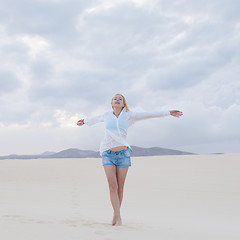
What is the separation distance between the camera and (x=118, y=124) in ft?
14.1

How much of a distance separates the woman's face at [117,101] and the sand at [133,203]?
1.66 m

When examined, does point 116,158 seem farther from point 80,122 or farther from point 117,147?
point 80,122

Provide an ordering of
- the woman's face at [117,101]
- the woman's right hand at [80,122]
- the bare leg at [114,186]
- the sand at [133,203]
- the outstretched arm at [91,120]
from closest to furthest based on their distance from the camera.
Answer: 1. the sand at [133,203]
2. the bare leg at [114,186]
3. the woman's face at [117,101]
4. the outstretched arm at [91,120]
5. the woman's right hand at [80,122]

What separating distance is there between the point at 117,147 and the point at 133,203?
141 inches

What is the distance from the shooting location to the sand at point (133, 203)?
12.4ft

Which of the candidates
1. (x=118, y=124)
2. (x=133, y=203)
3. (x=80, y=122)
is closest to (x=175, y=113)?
(x=118, y=124)

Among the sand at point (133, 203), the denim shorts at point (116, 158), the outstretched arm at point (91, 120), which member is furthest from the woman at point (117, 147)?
the sand at point (133, 203)

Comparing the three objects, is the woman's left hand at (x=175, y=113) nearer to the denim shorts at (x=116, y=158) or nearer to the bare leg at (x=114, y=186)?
the denim shorts at (x=116, y=158)

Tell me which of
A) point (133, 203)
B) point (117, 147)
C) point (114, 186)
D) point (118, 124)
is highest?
point (118, 124)

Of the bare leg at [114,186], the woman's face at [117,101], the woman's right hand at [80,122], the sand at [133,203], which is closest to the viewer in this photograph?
the sand at [133,203]

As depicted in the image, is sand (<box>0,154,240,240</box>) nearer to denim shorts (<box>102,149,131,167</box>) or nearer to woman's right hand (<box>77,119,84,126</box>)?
denim shorts (<box>102,149,131,167</box>)

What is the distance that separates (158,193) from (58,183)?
3.92m

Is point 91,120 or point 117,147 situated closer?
point 117,147

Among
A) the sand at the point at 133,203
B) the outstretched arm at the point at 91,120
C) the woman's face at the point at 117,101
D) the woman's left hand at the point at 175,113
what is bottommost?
the sand at the point at 133,203
